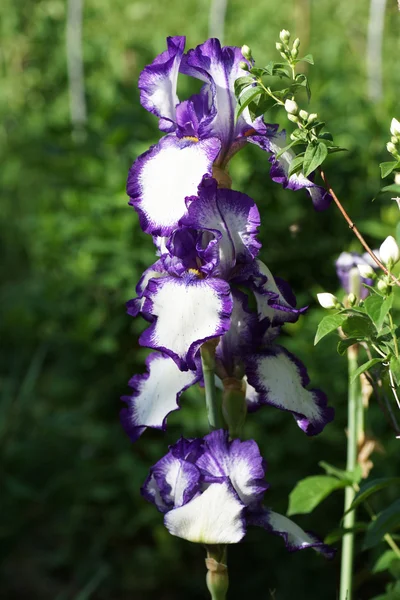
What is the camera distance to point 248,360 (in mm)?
1086

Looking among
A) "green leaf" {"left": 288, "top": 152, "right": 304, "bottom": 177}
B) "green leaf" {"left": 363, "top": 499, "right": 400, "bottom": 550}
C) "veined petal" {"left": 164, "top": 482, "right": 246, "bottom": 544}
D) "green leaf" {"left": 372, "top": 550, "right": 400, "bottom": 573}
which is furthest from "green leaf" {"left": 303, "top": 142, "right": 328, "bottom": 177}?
"green leaf" {"left": 372, "top": 550, "right": 400, "bottom": 573}

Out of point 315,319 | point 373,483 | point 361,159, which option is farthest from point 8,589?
point 373,483

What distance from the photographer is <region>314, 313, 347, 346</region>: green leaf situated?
0.97 metres

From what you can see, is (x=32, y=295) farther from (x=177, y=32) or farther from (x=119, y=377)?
(x=177, y=32)

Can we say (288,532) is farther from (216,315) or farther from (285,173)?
(285,173)

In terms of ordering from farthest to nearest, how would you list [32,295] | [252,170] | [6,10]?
[6,10]
[32,295]
[252,170]

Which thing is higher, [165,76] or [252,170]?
[252,170]

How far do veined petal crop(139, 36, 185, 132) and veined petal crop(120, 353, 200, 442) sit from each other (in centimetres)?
32

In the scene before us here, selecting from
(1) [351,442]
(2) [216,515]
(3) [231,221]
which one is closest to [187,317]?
(3) [231,221]

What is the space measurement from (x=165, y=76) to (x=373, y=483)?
611 millimetres

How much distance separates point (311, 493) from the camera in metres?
1.38

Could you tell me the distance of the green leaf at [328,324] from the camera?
3.17 feet

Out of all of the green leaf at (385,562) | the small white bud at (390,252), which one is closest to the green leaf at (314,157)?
the small white bud at (390,252)

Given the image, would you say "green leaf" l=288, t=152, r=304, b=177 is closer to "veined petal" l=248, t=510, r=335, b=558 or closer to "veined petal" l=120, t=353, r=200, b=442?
"veined petal" l=120, t=353, r=200, b=442
